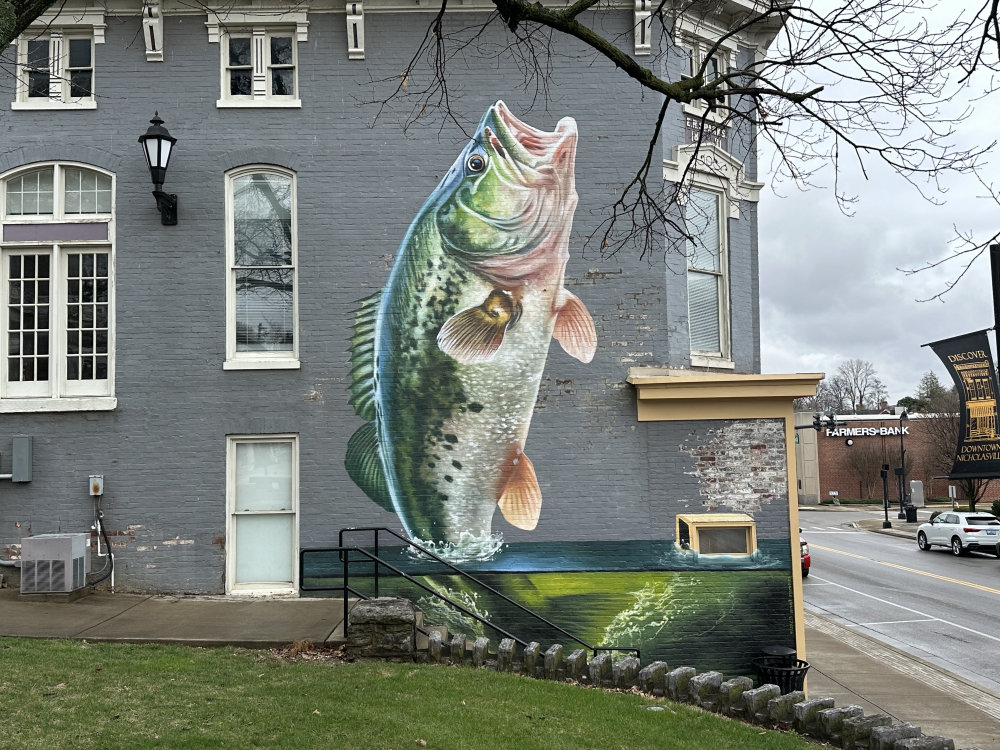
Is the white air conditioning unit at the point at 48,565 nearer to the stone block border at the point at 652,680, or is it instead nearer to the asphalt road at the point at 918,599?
the stone block border at the point at 652,680

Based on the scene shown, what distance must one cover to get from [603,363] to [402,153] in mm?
3999

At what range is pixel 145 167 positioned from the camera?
1203 centimetres

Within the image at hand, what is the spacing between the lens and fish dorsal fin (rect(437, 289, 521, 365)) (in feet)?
39.1

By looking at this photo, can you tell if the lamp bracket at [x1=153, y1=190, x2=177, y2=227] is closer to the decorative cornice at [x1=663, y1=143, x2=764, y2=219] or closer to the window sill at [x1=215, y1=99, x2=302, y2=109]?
the window sill at [x1=215, y1=99, x2=302, y2=109]

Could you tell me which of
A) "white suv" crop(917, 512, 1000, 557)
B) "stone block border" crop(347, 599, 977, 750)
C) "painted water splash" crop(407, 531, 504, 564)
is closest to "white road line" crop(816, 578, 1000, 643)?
"white suv" crop(917, 512, 1000, 557)

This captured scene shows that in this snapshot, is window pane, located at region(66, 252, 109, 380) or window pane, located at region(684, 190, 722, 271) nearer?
window pane, located at region(66, 252, 109, 380)

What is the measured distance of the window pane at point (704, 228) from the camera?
13062 millimetres

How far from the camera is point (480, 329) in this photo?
12.0 metres

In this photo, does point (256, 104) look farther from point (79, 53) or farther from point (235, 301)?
point (235, 301)

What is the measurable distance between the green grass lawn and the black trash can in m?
3.19

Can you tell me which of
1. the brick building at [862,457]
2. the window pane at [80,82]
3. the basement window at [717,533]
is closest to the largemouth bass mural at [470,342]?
the basement window at [717,533]

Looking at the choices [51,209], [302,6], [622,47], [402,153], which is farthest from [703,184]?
[51,209]

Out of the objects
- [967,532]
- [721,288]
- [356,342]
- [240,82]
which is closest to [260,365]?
[356,342]

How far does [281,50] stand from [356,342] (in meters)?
4.27
